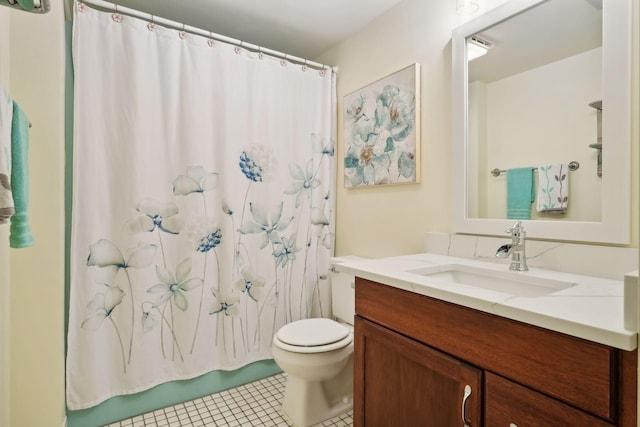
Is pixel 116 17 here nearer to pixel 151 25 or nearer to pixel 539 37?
pixel 151 25

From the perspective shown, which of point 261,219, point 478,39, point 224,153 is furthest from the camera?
point 261,219

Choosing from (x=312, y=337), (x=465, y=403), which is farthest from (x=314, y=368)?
(x=465, y=403)

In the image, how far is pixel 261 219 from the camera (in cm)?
208

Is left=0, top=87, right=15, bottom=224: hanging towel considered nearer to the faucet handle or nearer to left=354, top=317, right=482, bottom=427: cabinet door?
left=354, top=317, right=482, bottom=427: cabinet door

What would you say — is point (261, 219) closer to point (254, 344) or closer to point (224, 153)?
point (224, 153)

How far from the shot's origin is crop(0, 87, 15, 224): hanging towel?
0.83 metres

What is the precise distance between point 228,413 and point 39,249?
46.3 inches

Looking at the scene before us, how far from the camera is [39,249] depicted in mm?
1415

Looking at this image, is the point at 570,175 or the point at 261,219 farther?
the point at 261,219

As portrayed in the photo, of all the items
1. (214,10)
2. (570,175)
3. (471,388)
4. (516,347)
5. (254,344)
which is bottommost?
(254,344)

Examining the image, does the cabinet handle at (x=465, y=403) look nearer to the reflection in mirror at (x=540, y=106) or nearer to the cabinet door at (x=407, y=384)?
the cabinet door at (x=407, y=384)

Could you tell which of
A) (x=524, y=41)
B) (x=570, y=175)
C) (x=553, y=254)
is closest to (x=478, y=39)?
(x=524, y=41)

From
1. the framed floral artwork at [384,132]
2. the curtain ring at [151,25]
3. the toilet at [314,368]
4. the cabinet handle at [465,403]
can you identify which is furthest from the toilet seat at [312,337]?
the curtain ring at [151,25]

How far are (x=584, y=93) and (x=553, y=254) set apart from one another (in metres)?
0.58
